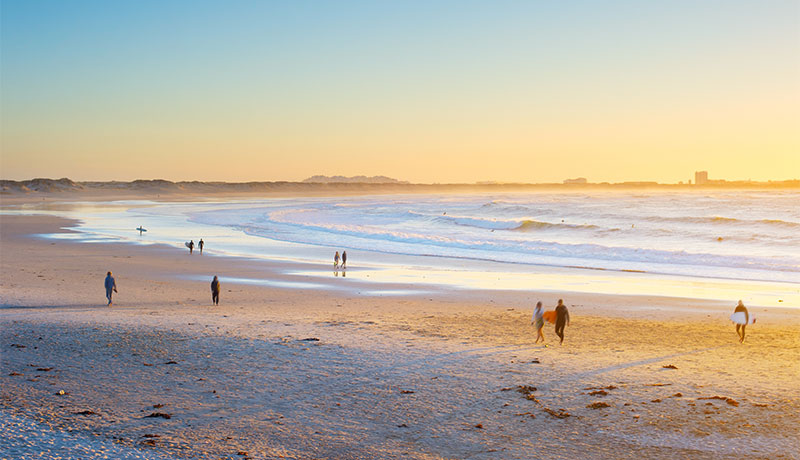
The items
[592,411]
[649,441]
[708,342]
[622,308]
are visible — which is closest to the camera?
[649,441]

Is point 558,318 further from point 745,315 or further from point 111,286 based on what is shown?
point 111,286

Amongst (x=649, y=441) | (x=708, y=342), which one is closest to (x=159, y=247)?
(x=708, y=342)

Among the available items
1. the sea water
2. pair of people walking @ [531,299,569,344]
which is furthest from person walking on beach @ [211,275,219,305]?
pair of people walking @ [531,299,569,344]

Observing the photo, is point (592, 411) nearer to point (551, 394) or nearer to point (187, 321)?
point (551, 394)

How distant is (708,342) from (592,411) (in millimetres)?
6539

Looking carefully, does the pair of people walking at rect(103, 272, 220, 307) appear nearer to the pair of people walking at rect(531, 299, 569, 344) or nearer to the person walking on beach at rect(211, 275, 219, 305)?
the person walking on beach at rect(211, 275, 219, 305)

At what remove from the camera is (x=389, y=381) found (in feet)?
38.3

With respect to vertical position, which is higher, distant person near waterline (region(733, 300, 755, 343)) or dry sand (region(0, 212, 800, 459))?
distant person near waterline (region(733, 300, 755, 343))

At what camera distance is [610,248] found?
4162 centimetres

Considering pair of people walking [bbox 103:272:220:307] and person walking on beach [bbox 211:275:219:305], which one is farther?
person walking on beach [bbox 211:275:219:305]

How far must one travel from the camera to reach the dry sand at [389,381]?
8922mm

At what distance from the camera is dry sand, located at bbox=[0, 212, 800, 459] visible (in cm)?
892

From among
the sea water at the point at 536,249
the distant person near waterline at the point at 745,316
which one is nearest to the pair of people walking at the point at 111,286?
the sea water at the point at 536,249

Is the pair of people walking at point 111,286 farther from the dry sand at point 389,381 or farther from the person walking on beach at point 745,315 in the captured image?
the person walking on beach at point 745,315
